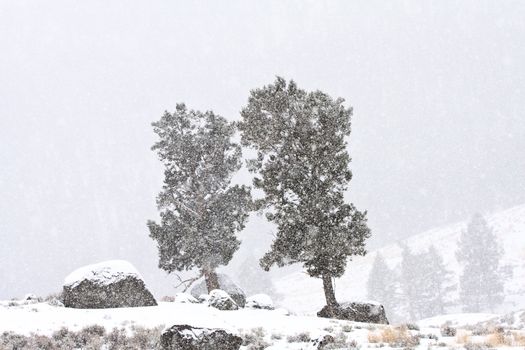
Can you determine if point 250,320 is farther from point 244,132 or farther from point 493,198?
point 493,198

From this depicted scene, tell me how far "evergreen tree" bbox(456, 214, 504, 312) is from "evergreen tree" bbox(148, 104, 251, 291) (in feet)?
200

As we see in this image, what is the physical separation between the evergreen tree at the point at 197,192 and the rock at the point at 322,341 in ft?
48.8

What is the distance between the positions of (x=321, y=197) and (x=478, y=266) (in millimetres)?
65211

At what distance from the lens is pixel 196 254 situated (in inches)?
1090

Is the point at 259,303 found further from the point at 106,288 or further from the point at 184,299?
the point at 106,288

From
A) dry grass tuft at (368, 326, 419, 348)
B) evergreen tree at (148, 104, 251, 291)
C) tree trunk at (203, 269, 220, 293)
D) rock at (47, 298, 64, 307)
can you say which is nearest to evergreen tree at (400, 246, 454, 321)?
tree trunk at (203, 269, 220, 293)

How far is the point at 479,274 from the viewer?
79.0 m

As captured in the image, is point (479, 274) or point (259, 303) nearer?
point (259, 303)

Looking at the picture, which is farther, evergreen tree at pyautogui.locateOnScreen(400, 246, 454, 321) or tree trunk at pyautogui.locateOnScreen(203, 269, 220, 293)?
evergreen tree at pyautogui.locateOnScreen(400, 246, 454, 321)

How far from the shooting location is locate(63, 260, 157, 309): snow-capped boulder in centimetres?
1956

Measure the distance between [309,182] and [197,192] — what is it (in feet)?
25.3

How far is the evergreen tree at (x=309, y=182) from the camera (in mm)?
22484

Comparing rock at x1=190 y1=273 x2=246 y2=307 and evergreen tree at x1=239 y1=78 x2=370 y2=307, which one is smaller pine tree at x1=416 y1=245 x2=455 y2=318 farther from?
evergreen tree at x1=239 y1=78 x2=370 y2=307

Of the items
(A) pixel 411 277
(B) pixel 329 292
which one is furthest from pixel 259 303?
(A) pixel 411 277
